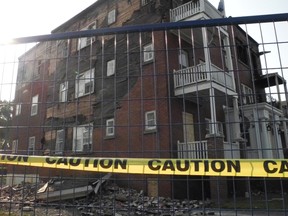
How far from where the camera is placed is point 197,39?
1720cm

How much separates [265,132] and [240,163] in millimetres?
13590

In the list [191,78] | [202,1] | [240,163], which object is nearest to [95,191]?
[191,78]

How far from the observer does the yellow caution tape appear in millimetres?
3918

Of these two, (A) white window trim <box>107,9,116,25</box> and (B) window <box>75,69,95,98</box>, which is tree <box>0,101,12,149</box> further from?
(A) white window trim <box>107,9,116,25</box>

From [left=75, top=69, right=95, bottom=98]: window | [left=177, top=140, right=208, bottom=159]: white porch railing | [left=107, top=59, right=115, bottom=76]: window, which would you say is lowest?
[left=177, top=140, right=208, bottom=159]: white porch railing

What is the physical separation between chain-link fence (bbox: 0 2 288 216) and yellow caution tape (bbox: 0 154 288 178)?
15mm

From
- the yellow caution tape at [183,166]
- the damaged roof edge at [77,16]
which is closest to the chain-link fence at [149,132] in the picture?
the yellow caution tape at [183,166]

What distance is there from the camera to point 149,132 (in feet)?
42.2

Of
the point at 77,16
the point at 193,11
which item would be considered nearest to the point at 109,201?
the point at 193,11

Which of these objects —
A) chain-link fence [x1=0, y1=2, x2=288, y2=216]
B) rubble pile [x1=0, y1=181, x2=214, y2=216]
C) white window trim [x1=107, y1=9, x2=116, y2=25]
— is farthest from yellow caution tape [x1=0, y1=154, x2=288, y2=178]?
white window trim [x1=107, y1=9, x2=116, y2=25]

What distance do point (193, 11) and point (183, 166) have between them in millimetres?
13089

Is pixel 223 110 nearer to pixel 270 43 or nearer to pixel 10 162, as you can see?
pixel 270 43

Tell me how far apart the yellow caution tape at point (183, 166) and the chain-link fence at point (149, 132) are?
0.05 ft

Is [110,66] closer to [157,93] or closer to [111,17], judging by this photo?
[111,17]
